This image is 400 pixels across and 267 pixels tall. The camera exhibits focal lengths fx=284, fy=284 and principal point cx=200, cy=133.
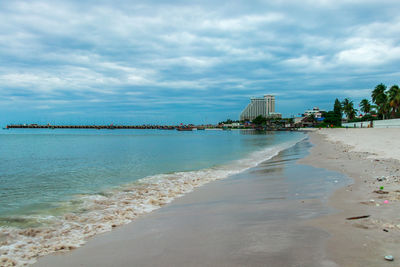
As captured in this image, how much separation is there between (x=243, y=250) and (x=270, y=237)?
0.68m

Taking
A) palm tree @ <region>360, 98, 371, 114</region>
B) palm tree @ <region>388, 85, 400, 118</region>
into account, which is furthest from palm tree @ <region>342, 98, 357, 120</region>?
palm tree @ <region>388, 85, 400, 118</region>

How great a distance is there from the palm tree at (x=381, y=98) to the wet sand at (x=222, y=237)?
→ 101 meters

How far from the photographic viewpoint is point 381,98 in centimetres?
9375

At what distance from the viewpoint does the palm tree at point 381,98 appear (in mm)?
92812

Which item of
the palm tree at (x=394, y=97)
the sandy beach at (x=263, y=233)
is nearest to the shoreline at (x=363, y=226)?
the sandy beach at (x=263, y=233)

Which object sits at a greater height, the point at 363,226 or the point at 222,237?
the point at 363,226

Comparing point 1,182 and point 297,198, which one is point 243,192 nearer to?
point 297,198

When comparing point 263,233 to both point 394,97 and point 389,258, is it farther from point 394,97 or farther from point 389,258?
point 394,97

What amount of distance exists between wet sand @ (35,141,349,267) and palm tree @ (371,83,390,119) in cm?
10139

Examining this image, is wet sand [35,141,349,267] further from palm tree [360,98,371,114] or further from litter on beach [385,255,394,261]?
palm tree [360,98,371,114]

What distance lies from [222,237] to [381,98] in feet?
354

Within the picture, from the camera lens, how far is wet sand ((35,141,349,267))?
396 cm

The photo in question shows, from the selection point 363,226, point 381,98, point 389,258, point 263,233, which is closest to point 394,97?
point 381,98

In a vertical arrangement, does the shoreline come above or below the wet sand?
above
